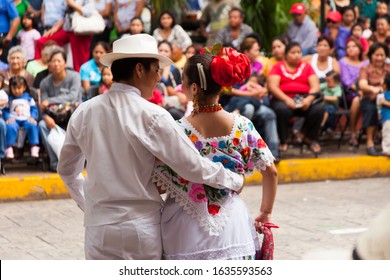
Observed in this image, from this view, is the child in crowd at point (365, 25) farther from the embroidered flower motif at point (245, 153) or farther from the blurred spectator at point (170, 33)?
the embroidered flower motif at point (245, 153)

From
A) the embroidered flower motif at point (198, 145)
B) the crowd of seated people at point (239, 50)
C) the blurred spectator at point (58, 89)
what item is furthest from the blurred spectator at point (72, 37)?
the embroidered flower motif at point (198, 145)

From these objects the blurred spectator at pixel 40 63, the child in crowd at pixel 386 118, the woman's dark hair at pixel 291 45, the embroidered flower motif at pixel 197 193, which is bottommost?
the child in crowd at pixel 386 118

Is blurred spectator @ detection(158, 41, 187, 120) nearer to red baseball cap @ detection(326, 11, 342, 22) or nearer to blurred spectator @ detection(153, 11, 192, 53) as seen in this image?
blurred spectator @ detection(153, 11, 192, 53)

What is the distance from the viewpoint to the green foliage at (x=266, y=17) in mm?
14570

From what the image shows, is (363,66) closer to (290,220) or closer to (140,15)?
(140,15)

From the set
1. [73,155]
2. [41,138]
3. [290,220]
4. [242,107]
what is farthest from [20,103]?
[73,155]

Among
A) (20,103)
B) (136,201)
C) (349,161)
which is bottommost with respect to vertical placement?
(349,161)

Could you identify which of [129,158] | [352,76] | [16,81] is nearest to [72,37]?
[16,81]

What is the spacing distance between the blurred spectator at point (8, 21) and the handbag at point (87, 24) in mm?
837

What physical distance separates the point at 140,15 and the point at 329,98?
2950 millimetres

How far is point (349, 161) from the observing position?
1175 centimetres

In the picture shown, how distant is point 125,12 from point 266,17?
2.44 m

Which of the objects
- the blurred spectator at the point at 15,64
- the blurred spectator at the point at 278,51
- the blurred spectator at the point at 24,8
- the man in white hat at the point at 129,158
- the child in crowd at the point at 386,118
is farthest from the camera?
the blurred spectator at the point at 24,8

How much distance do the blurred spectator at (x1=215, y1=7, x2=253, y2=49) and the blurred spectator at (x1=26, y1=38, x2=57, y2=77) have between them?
2540mm
